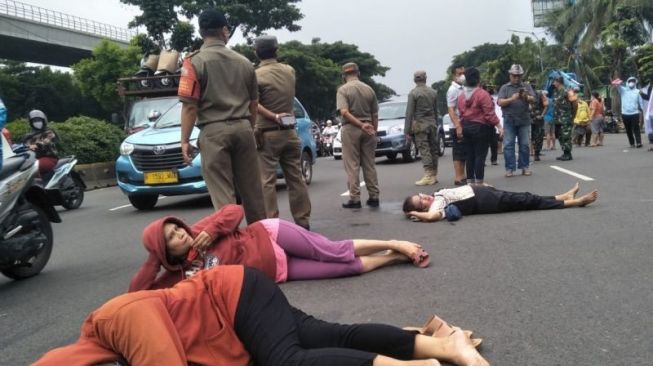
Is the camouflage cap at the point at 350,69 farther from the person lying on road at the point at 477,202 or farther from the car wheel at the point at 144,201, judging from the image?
the car wheel at the point at 144,201

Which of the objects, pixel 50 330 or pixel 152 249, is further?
pixel 50 330

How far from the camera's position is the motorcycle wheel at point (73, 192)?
10759 millimetres

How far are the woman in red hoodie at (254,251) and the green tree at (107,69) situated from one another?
29.0m

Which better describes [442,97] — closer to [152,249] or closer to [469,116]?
[469,116]

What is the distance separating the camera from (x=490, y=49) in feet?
302

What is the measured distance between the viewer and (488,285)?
418 centimetres

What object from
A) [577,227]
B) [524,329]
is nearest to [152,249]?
[524,329]

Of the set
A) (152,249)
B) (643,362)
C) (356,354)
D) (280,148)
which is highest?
(280,148)

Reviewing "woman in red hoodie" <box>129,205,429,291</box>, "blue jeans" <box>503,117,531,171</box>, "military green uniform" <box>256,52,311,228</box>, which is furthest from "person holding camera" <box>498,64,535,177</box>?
"woman in red hoodie" <box>129,205,429,291</box>

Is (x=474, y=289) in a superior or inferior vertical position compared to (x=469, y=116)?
inferior

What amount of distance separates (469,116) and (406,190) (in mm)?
1724

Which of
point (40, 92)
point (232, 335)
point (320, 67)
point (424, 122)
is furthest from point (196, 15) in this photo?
point (232, 335)

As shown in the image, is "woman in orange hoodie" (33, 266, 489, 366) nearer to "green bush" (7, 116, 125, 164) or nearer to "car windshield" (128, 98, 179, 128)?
"car windshield" (128, 98, 179, 128)

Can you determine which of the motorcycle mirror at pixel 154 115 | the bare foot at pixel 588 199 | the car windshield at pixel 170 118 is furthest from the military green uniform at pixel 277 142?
the motorcycle mirror at pixel 154 115
